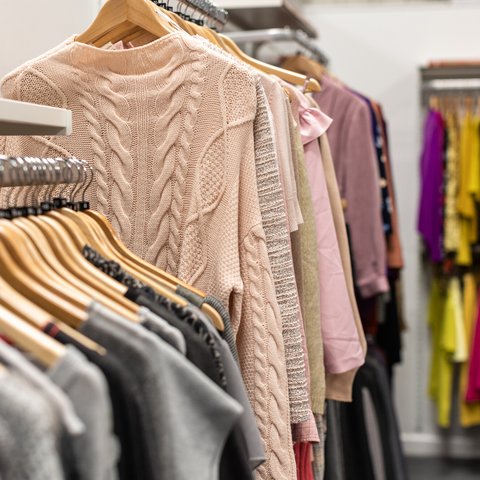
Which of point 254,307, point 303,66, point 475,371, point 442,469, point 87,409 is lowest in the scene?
point 442,469

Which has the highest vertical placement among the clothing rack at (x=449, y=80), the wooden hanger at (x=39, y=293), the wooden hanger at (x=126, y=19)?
the wooden hanger at (x=126, y=19)

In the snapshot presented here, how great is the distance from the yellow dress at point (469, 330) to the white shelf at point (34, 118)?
2.74 meters

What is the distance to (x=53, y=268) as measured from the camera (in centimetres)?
95

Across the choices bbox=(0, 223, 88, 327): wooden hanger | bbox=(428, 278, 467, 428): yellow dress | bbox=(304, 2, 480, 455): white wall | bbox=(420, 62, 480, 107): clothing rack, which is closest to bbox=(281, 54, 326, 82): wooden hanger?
bbox=(420, 62, 480, 107): clothing rack

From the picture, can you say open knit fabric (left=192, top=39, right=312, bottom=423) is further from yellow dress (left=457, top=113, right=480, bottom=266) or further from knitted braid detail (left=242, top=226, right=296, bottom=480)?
yellow dress (left=457, top=113, right=480, bottom=266)

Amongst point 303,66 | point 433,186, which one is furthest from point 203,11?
point 433,186

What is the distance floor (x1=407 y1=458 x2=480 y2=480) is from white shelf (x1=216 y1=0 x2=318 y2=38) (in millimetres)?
1973

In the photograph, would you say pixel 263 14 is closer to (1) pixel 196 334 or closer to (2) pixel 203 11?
(2) pixel 203 11


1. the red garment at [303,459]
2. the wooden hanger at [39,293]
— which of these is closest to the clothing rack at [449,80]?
the red garment at [303,459]

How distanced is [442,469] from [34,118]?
3220mm

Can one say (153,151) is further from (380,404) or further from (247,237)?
(380,404)

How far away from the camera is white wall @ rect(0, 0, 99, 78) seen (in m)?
1.51

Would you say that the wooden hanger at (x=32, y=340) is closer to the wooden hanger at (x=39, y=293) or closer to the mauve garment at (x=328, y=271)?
the wooden hanger at (x=39, y=293)

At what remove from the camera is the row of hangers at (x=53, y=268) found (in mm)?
749
